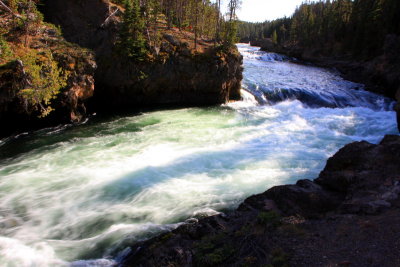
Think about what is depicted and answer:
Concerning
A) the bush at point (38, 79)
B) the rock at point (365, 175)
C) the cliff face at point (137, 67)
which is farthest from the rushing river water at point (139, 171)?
the cliff face at point (137, 67)

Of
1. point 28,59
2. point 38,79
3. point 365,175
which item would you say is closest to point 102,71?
point 28,59

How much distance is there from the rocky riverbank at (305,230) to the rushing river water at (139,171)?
61.3 inches

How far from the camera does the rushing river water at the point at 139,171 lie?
6953 millimetres

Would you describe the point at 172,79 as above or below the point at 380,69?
below

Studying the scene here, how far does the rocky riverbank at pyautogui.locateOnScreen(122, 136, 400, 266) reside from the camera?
456cm

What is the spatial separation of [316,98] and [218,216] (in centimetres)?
2313

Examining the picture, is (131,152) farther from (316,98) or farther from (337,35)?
(337,35)

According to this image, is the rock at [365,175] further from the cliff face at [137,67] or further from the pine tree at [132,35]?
the pine tree at [132,35]

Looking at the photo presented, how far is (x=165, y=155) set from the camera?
12.3 meters

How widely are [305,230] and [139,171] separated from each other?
7043 millimetres

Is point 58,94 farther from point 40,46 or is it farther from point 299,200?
point 299,200

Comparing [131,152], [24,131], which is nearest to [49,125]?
[24,131]

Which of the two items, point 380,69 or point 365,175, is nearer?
point 365,175

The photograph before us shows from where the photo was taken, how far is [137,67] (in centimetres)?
1986
